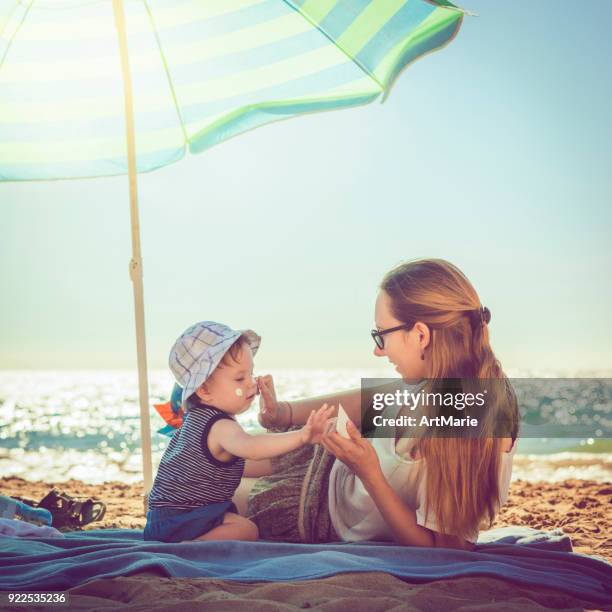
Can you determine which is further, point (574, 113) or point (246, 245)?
point (246, 245)

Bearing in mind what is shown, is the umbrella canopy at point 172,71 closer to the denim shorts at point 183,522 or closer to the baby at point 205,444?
the baby at point 205,444

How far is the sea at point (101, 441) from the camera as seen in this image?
8547mm

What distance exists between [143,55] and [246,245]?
23.2 metres

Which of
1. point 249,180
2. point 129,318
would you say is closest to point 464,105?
point 249,180

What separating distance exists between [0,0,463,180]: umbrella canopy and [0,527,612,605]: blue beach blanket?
2080 mm

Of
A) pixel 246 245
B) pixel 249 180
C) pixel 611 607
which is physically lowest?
pixel 611 607

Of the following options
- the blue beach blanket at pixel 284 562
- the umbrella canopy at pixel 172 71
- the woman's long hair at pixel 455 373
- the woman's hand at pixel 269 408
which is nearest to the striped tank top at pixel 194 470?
the blue beach blanket at pixel 284 562

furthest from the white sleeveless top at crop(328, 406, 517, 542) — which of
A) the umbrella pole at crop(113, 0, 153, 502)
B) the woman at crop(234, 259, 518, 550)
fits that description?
the umbrella pole at crop(113, 0, 153, 502)

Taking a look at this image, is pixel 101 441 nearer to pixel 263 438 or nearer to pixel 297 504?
pixel 297 504

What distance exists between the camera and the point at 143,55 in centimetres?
388

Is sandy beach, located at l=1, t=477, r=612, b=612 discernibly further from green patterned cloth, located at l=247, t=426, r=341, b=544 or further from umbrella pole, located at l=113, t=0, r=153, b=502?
umbrella pole, located at l=113, t=0, r=153, b=502

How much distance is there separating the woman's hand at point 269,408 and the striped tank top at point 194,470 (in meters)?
0.33

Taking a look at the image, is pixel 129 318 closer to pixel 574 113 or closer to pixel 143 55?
pixel 574 113

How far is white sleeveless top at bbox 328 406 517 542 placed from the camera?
96.3 inches
